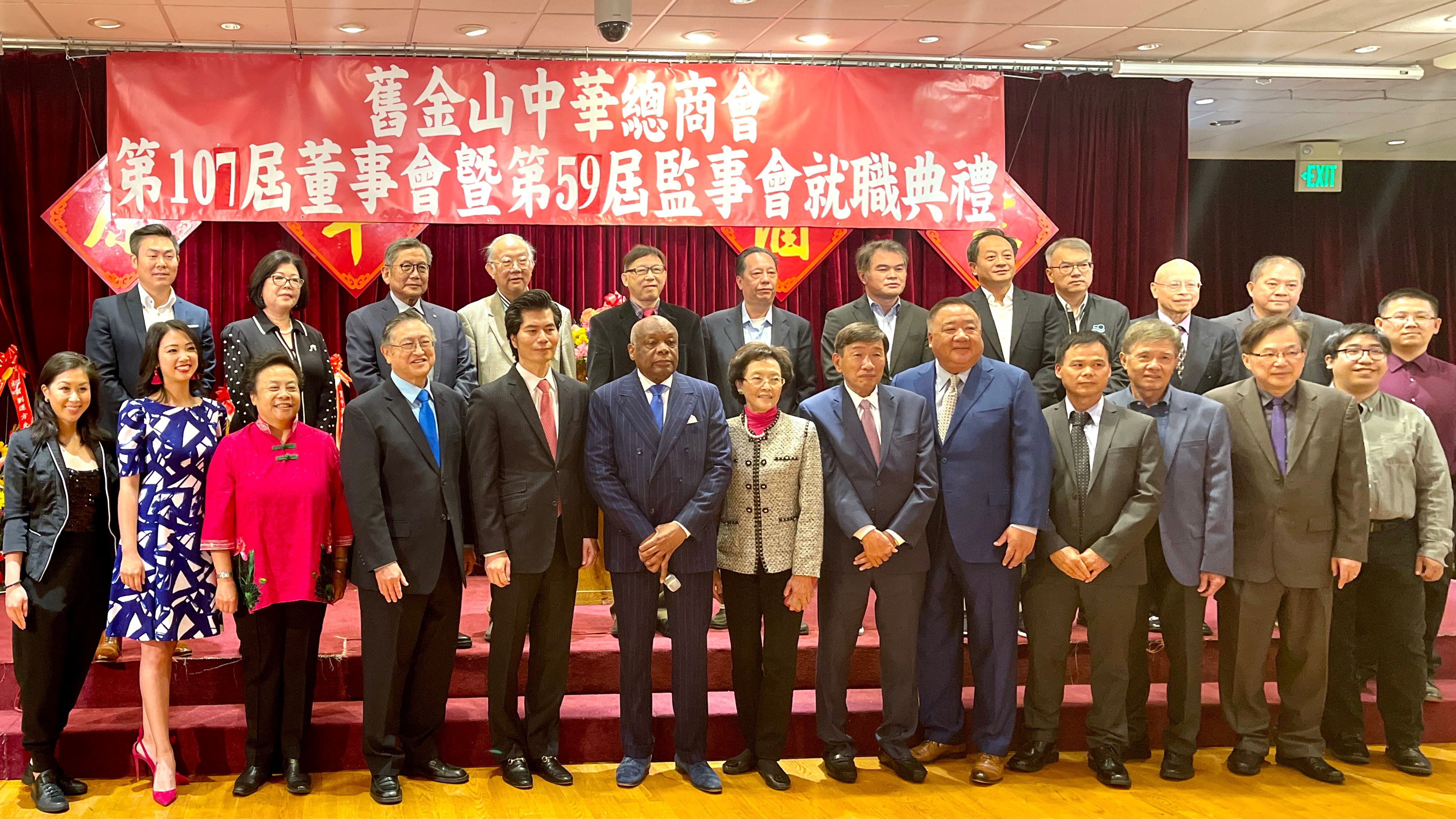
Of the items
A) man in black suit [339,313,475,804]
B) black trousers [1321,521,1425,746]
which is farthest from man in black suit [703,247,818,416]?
black trousers [1321,521,1425,746]

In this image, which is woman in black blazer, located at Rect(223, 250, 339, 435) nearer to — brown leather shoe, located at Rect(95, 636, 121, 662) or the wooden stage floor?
brown leather shoe, located at Rect(95, 636, 121, 662)

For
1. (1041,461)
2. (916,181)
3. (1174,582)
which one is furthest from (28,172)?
(1174,582)

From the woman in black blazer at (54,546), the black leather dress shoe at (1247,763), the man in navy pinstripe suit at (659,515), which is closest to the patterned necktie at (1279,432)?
the black leather dress shoe at (1247,763)

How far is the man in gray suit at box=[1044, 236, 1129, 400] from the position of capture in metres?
4.30

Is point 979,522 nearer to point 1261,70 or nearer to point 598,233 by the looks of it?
point 598,233

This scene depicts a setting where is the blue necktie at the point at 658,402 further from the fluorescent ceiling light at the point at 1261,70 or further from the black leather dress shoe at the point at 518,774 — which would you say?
the fluorescent ceiling light at the point at 1261,70

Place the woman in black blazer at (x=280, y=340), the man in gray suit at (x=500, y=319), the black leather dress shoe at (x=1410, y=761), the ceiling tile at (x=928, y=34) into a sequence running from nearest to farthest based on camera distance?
the black leather dress shoe at (x=1410, y=761), the woman in black blazer at (x=280, y=340), the man in gray suit at (x=500, y=319), the ceiling tile at (x=928, y=34)

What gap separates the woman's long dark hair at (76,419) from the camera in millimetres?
3459

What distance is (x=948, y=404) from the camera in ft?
12.3

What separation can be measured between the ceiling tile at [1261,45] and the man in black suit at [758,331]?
2.92 m

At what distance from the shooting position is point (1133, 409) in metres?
3.75

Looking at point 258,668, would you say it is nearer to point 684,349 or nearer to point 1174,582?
point 684,349

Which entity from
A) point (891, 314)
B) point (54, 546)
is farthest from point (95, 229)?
point (891, 314)

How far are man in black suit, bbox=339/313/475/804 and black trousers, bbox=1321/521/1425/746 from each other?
2826 millimetres
